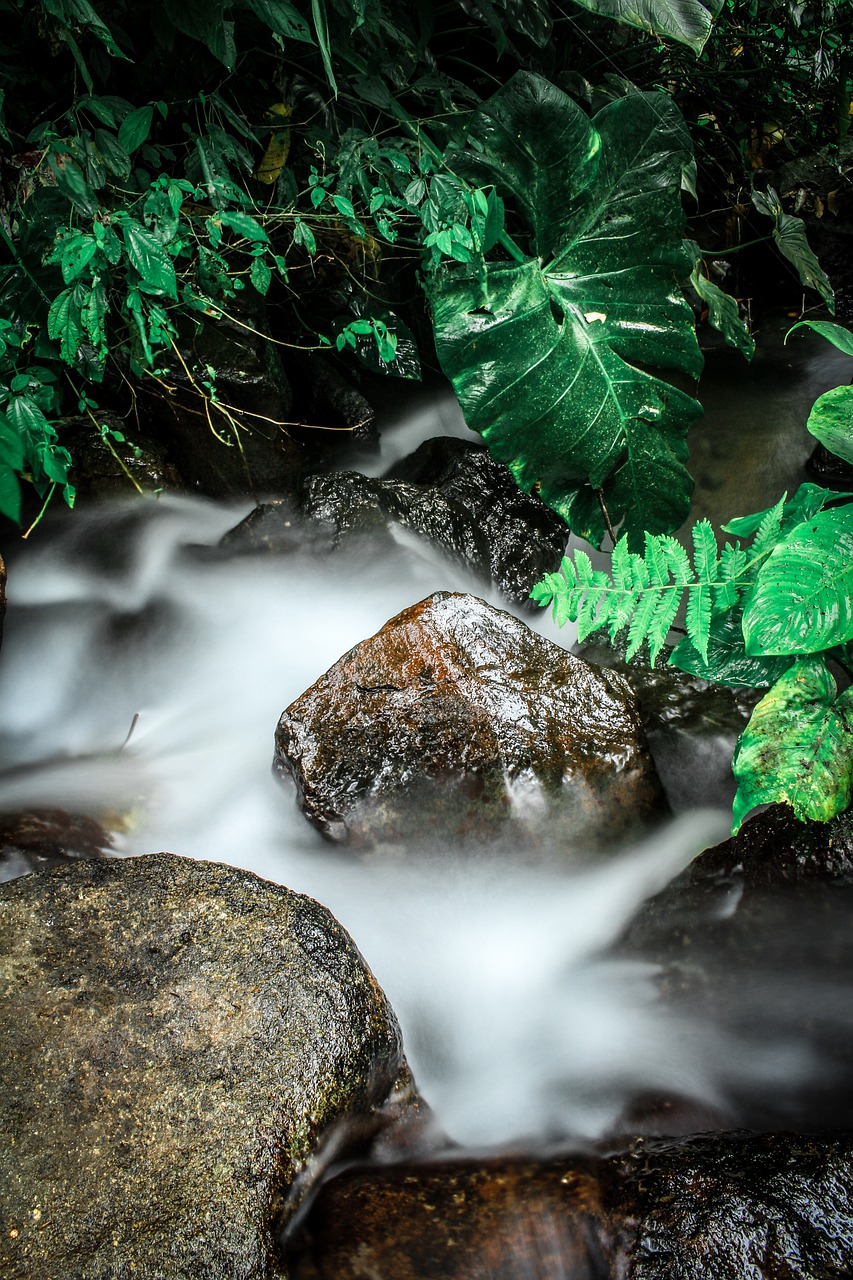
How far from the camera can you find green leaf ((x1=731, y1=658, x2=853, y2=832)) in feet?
4.59

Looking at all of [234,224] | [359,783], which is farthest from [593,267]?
[359,783]

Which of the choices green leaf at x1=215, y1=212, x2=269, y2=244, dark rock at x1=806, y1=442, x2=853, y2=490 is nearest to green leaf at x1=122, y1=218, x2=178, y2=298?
green leaf at x1=215, y1=212, x2=269, y2=244

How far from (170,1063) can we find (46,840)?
2.92ft

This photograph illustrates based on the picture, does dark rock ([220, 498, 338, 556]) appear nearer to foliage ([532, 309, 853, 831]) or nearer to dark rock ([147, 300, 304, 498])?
dark rock ([147, 300, 304, 498])

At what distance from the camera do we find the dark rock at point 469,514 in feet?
10.2

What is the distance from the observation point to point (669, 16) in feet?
7.09

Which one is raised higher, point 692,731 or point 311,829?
point 692,731

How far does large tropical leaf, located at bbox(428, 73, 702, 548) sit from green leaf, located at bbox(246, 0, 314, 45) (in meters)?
0.55

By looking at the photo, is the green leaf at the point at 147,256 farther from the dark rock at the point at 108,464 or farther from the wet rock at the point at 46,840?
the wet rock at the point at 46,840

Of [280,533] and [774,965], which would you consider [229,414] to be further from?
[774,965]

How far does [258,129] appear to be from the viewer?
9.41 ft

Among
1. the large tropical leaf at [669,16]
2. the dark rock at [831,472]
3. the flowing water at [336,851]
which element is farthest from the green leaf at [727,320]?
the flowing water at [336,851]

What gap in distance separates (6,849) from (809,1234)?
176cm

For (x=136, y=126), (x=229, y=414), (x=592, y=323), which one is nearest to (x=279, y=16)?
(x=136, y=126)
